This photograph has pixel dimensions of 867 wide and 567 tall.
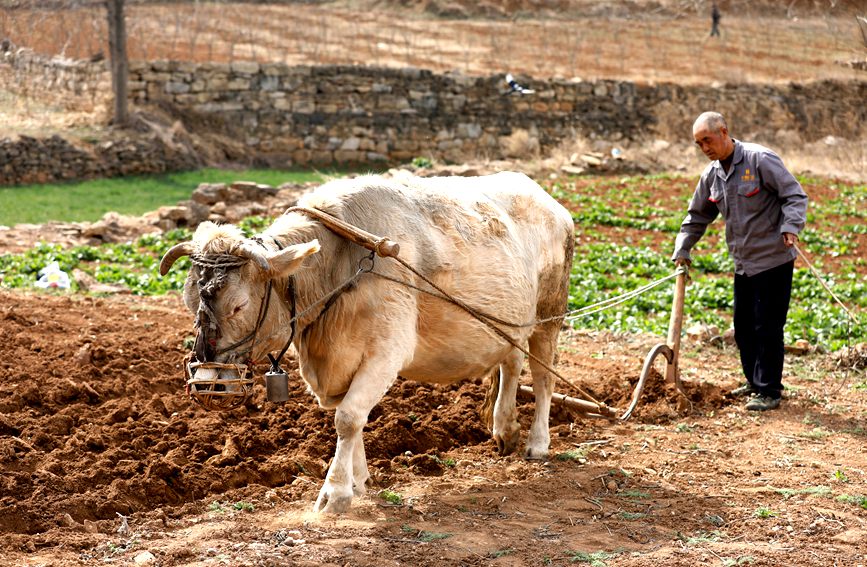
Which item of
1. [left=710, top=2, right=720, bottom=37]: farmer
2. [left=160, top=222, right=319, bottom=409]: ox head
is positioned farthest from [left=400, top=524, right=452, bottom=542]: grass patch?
[left=710, top=2, right=720, bottom=37]: farmer

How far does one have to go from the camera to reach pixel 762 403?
8.16m

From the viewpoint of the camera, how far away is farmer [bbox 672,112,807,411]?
25.6 feet

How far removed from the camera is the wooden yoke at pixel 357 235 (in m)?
5.63

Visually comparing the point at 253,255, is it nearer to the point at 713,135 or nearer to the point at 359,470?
the point at 359,470

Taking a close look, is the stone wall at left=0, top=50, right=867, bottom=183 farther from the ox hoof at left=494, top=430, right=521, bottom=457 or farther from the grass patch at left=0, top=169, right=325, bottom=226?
the ox hoof at left=494, top=430, right=521, bottom=457

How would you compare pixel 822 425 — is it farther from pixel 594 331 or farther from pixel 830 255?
pixel 830 255

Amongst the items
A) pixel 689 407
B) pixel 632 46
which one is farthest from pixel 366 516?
pixel 632 46

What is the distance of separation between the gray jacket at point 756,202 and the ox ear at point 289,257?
151 inches

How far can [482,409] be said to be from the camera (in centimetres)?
748

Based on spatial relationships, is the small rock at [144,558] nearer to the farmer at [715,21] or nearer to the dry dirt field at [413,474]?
the dry dirt field at [413,474]

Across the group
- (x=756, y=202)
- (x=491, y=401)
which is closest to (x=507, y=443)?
(x=491, y=401)

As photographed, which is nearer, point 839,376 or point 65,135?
point 839,376

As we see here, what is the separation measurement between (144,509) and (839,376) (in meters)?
6.21

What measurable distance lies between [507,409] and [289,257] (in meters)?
2.39
